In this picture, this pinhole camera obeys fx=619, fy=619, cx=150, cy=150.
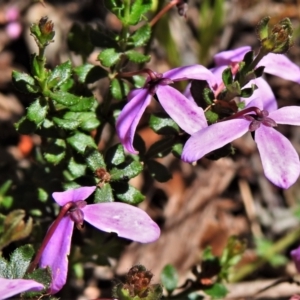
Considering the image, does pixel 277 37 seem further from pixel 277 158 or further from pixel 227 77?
Result: pixel 277 158

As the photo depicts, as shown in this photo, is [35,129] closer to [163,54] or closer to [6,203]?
[6,203]

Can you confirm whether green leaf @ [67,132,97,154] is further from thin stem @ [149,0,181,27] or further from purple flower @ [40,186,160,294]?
thin stem @ [149,0,181,27]

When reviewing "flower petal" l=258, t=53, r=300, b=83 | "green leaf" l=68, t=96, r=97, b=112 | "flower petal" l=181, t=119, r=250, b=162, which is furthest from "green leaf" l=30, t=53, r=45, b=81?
"flower petal" l=258, t=53, r=300, b=83

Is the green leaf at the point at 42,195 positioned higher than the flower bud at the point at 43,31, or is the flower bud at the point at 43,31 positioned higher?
the flower bud at the point at 43,31

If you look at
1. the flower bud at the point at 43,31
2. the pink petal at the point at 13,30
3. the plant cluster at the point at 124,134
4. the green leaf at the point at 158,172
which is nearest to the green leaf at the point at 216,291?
the plant cluster at the point at 124,134

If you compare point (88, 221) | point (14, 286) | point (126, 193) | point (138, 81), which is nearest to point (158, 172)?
point (126, 193)

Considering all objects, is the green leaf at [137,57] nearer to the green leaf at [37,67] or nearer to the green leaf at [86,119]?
Answer: the green leaf at [86,119]
